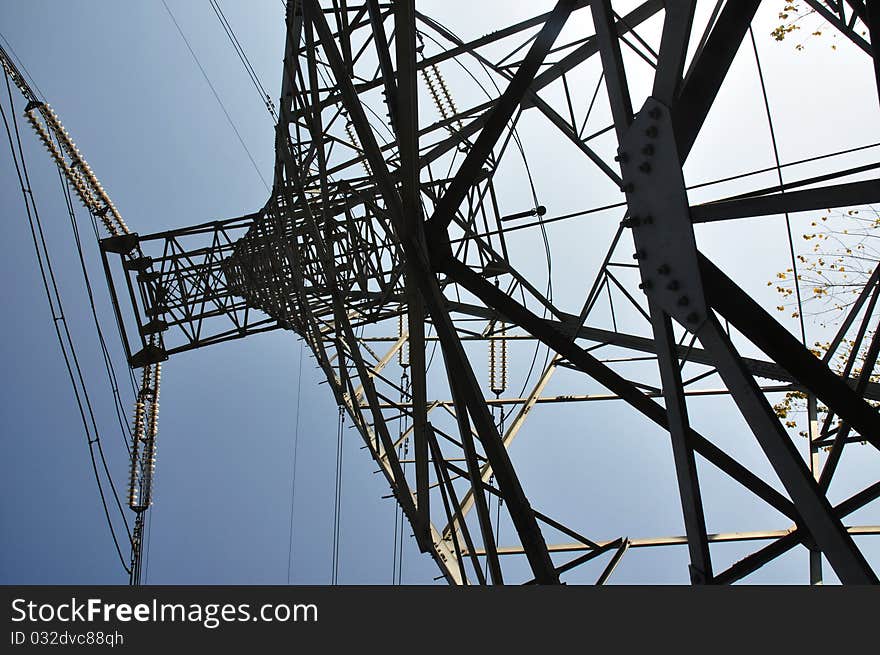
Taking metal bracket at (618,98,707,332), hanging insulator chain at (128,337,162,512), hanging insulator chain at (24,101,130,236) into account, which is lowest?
metal bracket at (618,98,707,332)

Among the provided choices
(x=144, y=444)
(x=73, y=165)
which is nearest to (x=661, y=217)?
(x=144, y=444)

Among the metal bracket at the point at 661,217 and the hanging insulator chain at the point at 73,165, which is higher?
the hanging insulator chain at the point at 73,165

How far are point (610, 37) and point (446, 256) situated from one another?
94.7 inches

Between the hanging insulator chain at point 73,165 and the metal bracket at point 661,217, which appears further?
the hanging insulator chain at point 73,165

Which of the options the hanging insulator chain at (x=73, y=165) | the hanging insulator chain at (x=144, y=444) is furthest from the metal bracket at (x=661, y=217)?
the hanging insulator chain at (x=144, y=444)

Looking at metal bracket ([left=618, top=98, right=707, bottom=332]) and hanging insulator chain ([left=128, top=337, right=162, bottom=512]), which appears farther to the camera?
hanging insulator chain ([left=128, top=337, right=162, bottom=512])

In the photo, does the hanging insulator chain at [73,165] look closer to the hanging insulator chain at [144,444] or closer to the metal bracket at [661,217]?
the hanging insulator chain at [144,444]

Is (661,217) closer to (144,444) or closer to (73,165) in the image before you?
(144,444)

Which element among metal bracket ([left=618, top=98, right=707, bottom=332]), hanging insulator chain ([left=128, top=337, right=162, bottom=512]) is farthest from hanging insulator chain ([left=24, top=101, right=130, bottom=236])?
metal bracket ([left=618, top=98, right=707, bottom=332])

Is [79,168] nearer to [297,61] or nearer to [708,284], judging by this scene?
[297,61]

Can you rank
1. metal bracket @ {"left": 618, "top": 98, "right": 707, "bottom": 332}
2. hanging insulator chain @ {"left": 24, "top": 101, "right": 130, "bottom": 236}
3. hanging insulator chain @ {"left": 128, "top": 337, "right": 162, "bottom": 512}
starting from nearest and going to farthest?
metal bracket @ {"left": 618, "top": 98, "right": 707, "bottom": 332} < hanging insulator chain @ {"left": 24, "top": 101, "right": 130, "bottom": 236} < hanging insulator chain @ {"left": 128, "top": 337, "right": 162, "bottom": 512}

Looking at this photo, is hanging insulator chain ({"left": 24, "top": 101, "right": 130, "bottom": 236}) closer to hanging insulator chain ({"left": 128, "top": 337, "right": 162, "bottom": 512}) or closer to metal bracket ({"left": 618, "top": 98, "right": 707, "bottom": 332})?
hanging insulator chain ({"left": 128, "top": 337, "right": 162, "bottom": 512})
